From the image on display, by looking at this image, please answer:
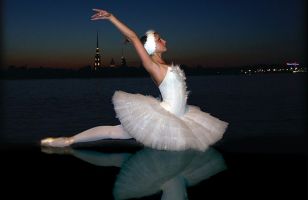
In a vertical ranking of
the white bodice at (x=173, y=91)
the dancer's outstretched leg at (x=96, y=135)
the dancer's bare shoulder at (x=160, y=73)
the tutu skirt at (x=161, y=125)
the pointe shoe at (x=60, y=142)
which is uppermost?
the dancer's bare shoulder at (x=160, y=73)

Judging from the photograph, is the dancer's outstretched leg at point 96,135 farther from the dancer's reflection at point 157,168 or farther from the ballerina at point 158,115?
the dancer's reflection at point 157,168

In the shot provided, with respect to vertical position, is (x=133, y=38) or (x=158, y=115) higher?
(x=133, y=38)

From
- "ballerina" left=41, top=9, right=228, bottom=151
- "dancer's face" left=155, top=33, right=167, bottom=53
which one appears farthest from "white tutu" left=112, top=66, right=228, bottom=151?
"dancer's face" left=155, top=33, right=167, bottom=53

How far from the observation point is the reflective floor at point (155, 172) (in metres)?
2.96

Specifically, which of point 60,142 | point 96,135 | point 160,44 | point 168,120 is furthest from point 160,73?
point 60,142

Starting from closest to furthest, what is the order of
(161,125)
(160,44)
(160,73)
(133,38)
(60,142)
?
(133,38) → (161,125) → (160,73) → (160,44) → (60,142)

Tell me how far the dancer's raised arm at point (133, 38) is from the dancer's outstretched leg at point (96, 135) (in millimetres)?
791

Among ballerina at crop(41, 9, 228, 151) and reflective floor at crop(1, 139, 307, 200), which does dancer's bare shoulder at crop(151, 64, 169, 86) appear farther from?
reflective floor at crop(1, 139, 307, 200)

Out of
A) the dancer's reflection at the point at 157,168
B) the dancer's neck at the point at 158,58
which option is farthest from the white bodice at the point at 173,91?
the dancer's reflection at the point at 157,168

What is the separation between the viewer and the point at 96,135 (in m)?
4.71

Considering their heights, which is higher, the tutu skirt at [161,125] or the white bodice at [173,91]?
the white bodice at [173,91]

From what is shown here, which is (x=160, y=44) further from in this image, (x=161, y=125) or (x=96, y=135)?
(x=96, y=135)

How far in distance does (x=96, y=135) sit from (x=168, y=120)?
3.02 ft

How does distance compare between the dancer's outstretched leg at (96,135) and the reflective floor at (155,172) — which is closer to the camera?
the reflective floor at (155,172)
